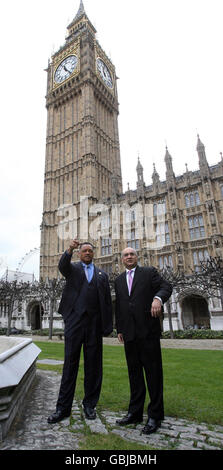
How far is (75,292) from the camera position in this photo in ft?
12.7

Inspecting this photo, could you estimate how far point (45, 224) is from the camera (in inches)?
1641

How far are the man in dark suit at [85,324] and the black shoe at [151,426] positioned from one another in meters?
0.74

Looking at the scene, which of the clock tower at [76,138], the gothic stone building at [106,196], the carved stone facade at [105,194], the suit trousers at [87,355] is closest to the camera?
the suit trousers at [87,355]

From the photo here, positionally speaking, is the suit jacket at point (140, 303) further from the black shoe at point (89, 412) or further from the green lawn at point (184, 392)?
the green lawn at point (184, 392)

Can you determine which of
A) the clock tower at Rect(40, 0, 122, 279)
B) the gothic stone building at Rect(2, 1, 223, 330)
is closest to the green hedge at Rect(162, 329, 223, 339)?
the gothic stone building at Rect(2, 1, 223, 330)

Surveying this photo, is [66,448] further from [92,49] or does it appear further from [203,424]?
[92,49]

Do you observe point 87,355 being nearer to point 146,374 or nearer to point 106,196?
point 146,374

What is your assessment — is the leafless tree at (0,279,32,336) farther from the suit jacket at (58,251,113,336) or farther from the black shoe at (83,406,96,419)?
the black shoe at (83,406,96,419)

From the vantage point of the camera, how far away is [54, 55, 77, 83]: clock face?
48.1 meters

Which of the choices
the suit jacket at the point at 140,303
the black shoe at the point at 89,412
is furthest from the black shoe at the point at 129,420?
the suit jacket at the point at 140,303

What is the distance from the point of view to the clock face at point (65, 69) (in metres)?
48.1

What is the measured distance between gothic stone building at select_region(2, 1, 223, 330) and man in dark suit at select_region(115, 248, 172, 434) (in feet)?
64.1

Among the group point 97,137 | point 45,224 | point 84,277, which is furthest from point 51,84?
point 84,277
